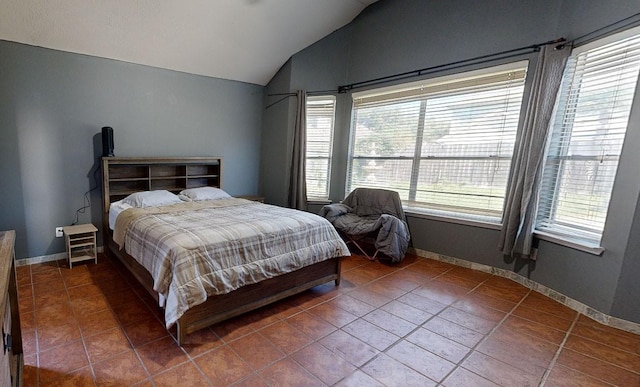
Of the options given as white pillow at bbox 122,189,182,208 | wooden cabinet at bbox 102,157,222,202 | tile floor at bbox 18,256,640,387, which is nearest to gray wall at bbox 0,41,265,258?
wooden cabinet at bbox 102,157,222,202

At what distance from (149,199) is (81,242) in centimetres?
94

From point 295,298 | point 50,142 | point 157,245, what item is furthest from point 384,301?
point 50,142

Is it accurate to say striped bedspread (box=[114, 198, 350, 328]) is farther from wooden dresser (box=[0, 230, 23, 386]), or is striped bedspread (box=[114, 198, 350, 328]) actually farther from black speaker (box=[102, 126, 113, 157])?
black speaker (box=[102, 126, 113, 157])

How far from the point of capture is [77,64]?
10.2ft

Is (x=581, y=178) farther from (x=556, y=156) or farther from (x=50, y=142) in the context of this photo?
(x=50, y=142)

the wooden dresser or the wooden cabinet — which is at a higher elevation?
the wooden cabinet

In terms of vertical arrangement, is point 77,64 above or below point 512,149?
above

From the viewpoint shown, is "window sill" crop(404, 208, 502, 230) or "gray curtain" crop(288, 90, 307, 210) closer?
"window sill" crop(404, 208, 502, 230)

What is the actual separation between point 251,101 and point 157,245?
9.91 feet

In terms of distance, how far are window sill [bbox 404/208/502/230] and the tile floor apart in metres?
0.70

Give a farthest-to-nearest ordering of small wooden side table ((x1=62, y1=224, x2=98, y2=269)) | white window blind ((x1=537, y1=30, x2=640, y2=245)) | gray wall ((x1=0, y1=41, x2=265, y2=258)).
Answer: small wooden side table ((x1=62, y1=224, x2=98, y2=269)), gray wall ((x1=0, y1=41, x2=265, y2=258)), white window blind ((x1=537, y1=30, x2=640, y2=245))

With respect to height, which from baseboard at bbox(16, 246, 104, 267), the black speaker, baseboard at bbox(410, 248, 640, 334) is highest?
the black speaker

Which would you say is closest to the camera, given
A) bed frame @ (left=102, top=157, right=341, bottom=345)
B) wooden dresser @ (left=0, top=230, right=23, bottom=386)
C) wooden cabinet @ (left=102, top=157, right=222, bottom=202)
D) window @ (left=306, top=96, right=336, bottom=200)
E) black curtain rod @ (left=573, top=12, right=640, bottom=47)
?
wooden dresser @ (left=0, top=230, right=23, bottom=386)

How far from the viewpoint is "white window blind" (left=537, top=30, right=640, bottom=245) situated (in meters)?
2.34
